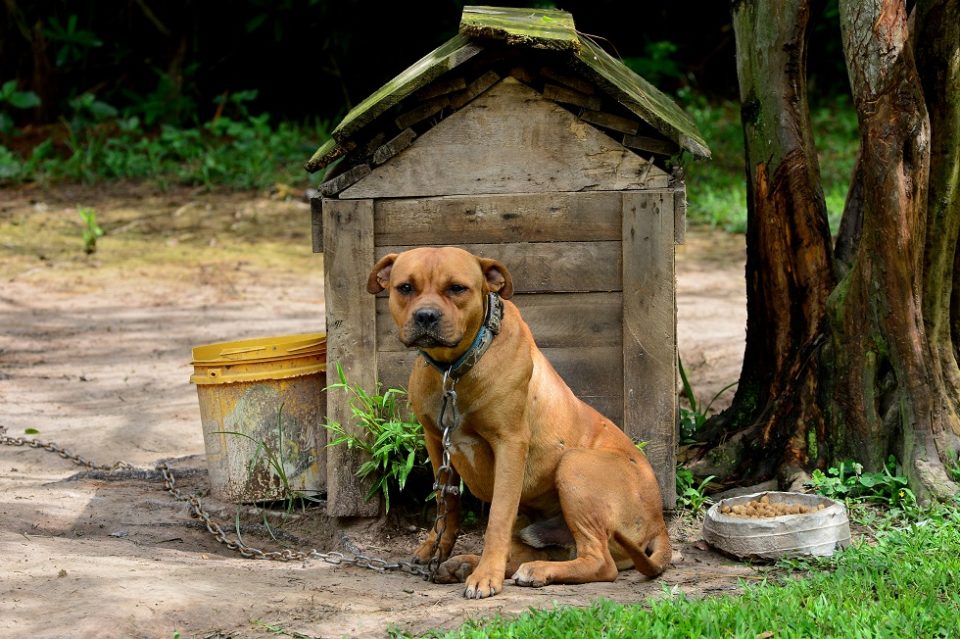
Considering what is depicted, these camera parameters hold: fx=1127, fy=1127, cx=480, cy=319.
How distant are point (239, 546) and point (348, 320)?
117 centimetres

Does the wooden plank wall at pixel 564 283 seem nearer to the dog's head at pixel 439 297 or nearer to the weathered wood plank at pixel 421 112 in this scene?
the weathered wood plank at pixel 421 112

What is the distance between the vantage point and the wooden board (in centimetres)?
531

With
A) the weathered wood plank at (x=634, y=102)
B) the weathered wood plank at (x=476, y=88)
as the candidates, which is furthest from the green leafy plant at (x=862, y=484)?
the weathered wood plank at (x=476, y=88)

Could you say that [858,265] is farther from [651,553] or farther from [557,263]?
[651,553]

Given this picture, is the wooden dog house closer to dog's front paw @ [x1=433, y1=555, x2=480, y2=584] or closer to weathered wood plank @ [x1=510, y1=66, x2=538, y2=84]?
weathered wood plank @ [x1=510, y1=66, x2=538, y2=84]

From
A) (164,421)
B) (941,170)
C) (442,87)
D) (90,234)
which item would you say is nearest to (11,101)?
(90,234)

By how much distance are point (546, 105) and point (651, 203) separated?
68 centimetres

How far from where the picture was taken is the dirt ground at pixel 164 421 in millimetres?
4109

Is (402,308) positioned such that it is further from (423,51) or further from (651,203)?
(423,51)

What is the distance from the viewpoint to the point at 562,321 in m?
5.46

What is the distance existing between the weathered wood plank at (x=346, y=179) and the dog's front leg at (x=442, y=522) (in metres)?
1.28

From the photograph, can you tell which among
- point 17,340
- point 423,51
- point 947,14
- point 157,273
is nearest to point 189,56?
point 423,51

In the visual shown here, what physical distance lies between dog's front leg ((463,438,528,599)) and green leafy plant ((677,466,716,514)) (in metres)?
1.24

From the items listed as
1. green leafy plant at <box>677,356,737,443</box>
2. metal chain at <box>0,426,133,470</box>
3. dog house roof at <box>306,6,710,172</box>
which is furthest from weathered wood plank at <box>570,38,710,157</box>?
metal chain at <box>0,426,133,470</box>
